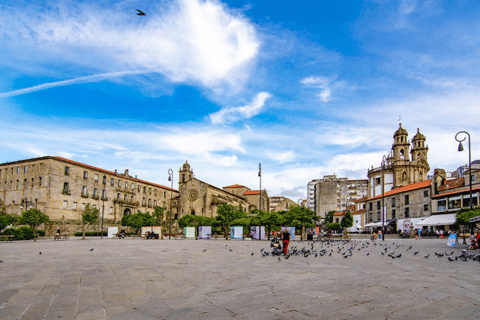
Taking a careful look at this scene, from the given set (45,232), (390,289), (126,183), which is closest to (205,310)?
(390,289)

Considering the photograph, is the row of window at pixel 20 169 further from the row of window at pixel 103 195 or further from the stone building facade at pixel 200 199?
the stone building facade at pixel 200 199

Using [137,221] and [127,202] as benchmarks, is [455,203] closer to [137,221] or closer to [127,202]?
[137,221]

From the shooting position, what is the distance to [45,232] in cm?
4834

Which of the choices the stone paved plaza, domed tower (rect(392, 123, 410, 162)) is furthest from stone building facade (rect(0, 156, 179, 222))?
domed tower (rect(392, 123, 410, 162))

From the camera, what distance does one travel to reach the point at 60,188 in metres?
53.5

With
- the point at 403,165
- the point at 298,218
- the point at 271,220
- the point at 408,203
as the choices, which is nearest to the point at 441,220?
the point at 408,203

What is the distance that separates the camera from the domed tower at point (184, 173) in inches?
3519

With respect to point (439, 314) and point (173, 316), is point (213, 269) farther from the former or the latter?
point (439, 314)

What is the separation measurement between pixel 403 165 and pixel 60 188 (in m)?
68.8

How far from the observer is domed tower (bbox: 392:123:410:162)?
7400 cm

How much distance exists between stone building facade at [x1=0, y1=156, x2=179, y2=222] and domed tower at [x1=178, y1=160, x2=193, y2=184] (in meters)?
22.6

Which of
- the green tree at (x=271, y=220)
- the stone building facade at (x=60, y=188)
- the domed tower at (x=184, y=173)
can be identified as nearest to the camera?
the green tree at (x=271, y=220)

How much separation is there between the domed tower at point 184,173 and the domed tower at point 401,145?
52022mm

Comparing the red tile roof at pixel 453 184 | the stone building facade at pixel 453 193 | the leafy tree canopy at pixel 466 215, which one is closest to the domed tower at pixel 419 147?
the stone building facade at pixel 453 193
